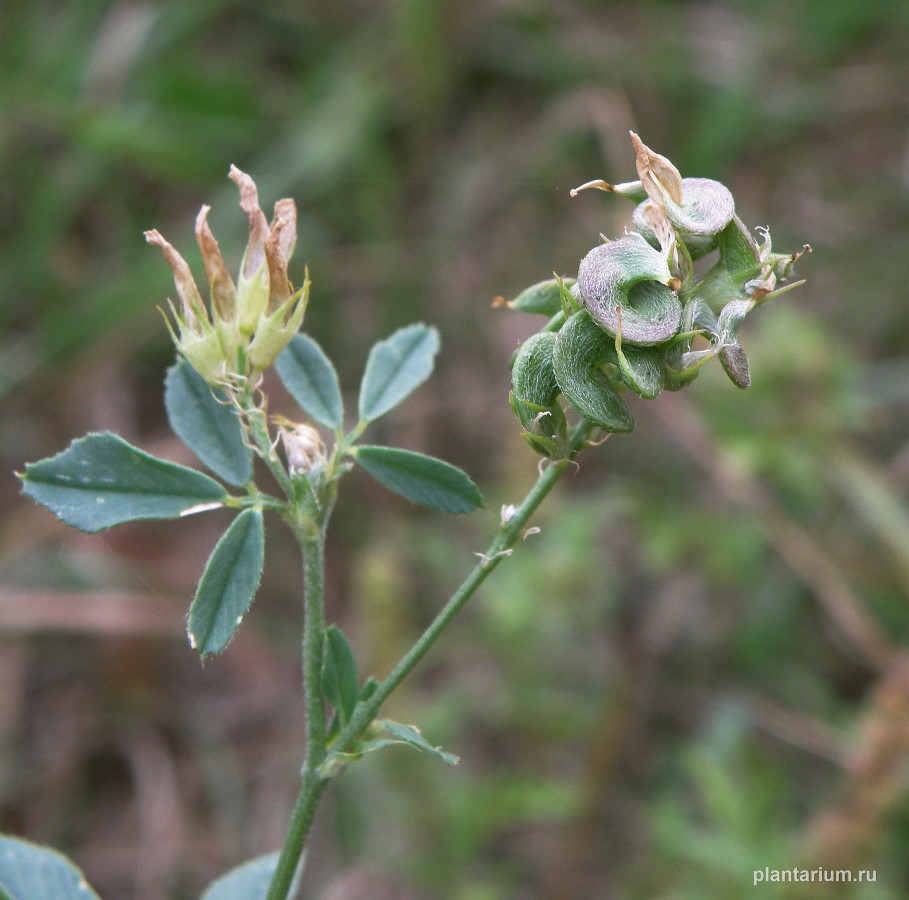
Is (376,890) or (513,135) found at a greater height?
(513,135)

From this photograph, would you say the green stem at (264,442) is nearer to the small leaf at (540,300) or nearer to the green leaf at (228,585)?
the green leaf at (228,585)

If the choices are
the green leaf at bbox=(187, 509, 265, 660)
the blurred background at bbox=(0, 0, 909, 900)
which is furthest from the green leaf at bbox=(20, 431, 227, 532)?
the blurred background at bbox=(0, 0, 909, 900)

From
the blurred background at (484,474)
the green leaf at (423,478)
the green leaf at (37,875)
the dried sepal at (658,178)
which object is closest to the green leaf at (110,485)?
the green leaf at (423,478)

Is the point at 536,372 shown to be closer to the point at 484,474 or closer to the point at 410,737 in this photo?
the point at 410,737

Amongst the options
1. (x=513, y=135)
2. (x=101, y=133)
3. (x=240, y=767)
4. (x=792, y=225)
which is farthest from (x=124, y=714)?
(x=792, y=225)

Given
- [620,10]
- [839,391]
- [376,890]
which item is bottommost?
[376,890]

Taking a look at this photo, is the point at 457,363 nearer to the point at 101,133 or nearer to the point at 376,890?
the point at 101,133

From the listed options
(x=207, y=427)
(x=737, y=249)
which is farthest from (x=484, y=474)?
(x=737, y=249)

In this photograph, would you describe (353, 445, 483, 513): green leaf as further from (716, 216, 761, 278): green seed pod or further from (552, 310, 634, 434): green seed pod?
(716, 216, 761, 278): green seed pod
